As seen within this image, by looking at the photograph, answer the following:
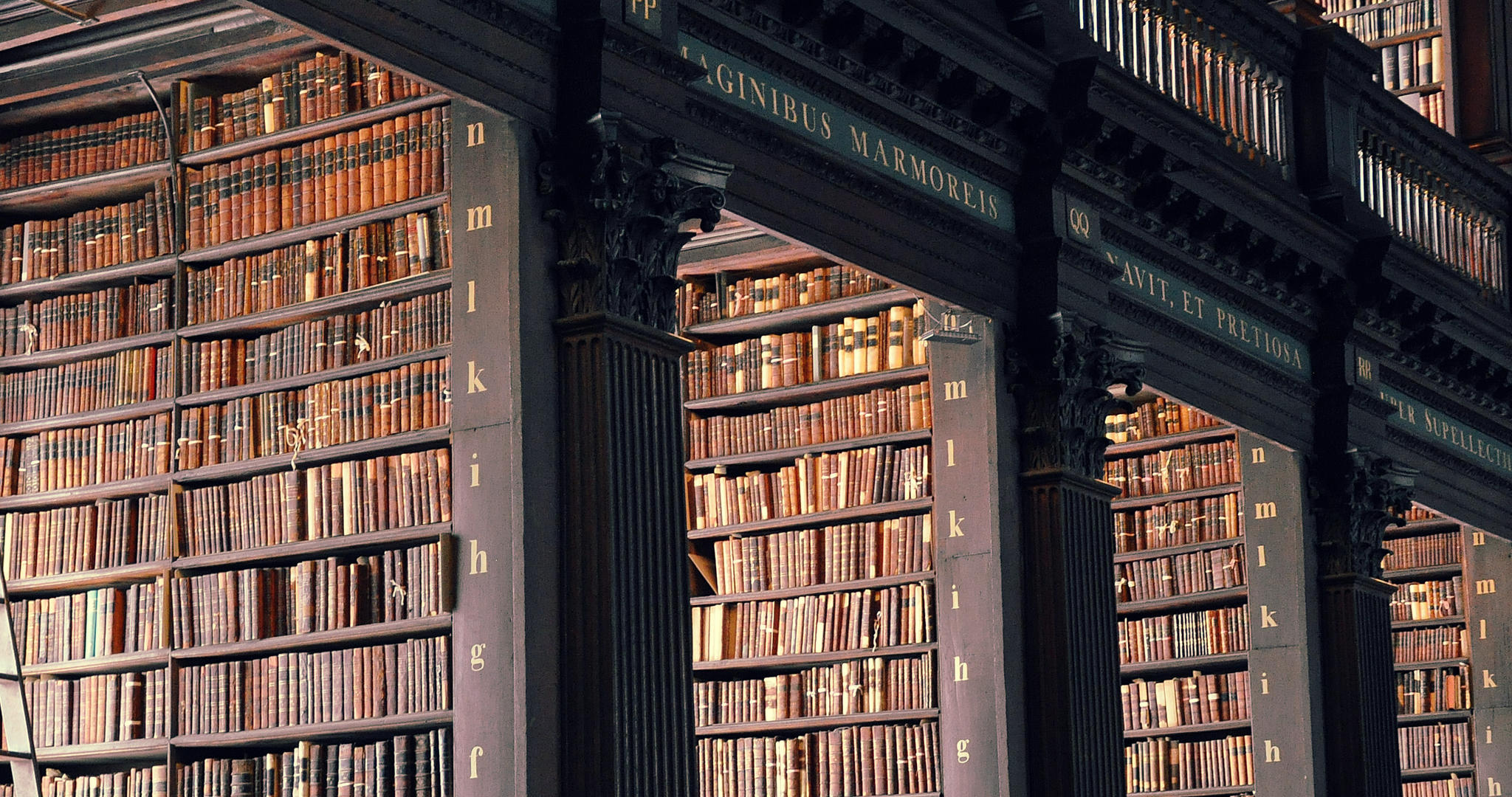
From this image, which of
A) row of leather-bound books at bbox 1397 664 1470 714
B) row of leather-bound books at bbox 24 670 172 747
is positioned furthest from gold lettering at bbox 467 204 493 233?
row of leather-bound books at bbox 1397 664 1470 714

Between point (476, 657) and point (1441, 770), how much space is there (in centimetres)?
726

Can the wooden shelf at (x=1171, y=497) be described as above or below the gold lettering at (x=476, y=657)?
above

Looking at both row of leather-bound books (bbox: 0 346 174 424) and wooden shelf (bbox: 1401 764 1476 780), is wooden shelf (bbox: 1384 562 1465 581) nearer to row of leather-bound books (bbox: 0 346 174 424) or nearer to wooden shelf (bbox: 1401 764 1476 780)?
wooden shelf (bbox: 1401 764 1476 780)

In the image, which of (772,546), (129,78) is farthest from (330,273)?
(772,546)

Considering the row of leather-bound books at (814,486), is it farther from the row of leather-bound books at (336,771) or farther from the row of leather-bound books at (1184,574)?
the row of leather-bound books at (336,771)

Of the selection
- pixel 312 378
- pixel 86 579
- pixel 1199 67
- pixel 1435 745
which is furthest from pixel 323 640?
pixel 1435 745

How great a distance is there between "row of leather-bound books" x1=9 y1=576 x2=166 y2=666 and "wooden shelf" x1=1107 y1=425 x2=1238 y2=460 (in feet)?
15.7

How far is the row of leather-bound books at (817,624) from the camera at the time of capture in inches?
328

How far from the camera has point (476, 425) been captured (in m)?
5.89

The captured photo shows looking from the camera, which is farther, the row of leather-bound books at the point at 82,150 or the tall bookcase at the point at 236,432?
the row of leather-bound books at the point at 82,150

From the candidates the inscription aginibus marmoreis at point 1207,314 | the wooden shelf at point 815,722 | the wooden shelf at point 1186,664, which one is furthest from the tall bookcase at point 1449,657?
the wooden shelf at point 815,722

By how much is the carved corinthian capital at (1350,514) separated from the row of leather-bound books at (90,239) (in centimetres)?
540

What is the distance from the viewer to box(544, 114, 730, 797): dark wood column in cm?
579

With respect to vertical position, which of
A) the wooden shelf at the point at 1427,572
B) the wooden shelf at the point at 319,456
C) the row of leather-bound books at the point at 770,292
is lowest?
the wooden shelf at the point at 1427,572
